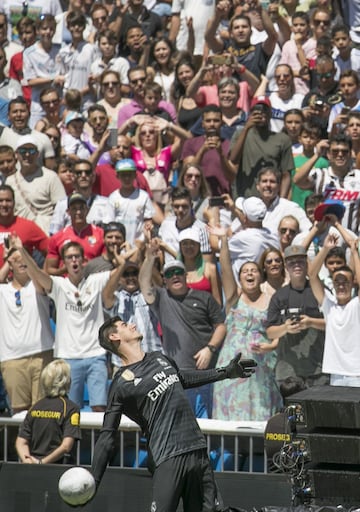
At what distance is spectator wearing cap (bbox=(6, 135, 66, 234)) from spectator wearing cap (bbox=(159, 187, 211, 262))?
1820mm

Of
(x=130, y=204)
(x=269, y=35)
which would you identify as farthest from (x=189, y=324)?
(x=269, y=35)

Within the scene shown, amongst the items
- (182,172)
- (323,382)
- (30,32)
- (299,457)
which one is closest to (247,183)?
(182,172)

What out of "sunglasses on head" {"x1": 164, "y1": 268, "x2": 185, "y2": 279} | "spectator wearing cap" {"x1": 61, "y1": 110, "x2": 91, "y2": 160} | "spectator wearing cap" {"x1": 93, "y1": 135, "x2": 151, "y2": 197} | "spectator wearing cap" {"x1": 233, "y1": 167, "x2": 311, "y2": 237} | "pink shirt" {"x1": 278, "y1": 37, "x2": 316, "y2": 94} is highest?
"pink shirt" {"x1": 278, "y1": 37, "x2": 316, "y2": 94}

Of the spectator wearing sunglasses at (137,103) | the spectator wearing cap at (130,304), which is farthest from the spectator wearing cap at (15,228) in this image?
the spectator wearing sunglasses at (137,103)

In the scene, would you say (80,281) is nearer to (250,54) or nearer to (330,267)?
(330,267)

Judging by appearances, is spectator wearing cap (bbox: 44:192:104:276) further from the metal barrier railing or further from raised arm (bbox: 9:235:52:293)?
the metal barrier railing

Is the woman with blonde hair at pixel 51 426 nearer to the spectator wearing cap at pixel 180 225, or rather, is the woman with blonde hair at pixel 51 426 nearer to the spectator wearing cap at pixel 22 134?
the spectator wearing cap at pixel 180 225

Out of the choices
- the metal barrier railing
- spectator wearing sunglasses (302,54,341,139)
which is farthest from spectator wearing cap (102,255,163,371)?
spectator wearing sunglasses (302,54,341,139)

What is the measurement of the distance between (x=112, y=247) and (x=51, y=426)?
2738 millimetres

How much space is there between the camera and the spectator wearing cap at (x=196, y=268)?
12859 millimetres

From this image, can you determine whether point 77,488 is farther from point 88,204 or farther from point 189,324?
point 88,204

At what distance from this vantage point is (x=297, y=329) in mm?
11891

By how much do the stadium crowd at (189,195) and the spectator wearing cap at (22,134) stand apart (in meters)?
0.02

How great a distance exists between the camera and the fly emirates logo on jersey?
9.10 metres
